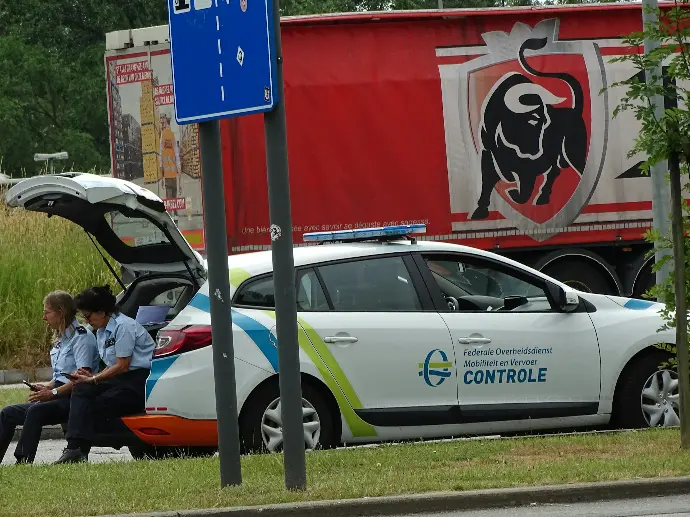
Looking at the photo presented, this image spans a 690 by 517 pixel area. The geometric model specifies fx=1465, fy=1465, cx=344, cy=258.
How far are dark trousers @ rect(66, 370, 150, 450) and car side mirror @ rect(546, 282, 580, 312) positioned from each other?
2920 millimetres

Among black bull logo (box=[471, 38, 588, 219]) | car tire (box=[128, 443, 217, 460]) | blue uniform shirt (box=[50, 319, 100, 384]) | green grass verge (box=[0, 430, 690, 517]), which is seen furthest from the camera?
black bull logo (box=[471, 38, 588, 219])

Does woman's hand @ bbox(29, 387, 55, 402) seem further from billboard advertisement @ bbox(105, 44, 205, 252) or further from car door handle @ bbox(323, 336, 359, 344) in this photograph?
billboard advertisement @ bbox(105, 44, 205, 252)

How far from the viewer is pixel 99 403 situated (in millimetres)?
9906

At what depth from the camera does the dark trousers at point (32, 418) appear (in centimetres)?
1010

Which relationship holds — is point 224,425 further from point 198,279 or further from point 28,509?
point 198,279

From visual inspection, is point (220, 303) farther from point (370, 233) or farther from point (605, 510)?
point (370, 233)

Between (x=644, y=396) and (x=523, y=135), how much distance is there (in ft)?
Answer: 24.4

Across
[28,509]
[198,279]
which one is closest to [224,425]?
[28,509]

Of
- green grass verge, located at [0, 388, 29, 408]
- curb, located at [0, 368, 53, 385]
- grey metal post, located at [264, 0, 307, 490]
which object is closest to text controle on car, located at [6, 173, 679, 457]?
grey metal post, located at [264, 0, 307, 490]

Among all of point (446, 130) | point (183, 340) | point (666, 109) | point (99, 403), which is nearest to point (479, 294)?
point (666, 109)

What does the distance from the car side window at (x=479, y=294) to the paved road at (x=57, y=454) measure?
2792 mm

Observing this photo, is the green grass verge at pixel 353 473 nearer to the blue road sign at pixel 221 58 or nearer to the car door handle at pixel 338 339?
the car door handle at pixel 338 339

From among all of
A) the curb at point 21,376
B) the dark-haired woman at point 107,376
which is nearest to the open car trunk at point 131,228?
the dark-haired woman at point 107,376

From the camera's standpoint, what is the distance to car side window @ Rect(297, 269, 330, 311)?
32.3 feet
